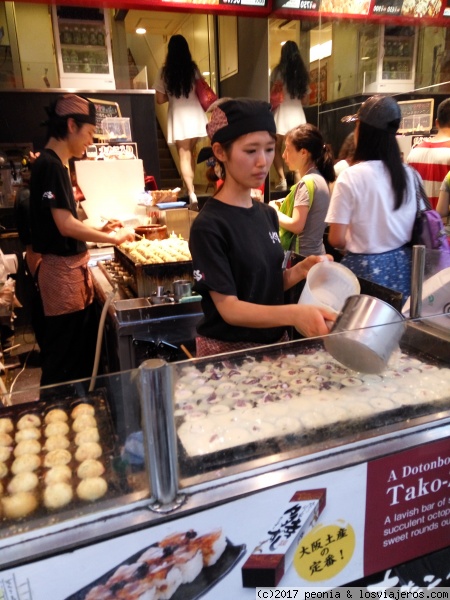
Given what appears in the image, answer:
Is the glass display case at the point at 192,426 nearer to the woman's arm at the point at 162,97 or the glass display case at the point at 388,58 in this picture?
the glass display case at the point at 388,58

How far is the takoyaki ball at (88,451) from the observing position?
1141 millimetres

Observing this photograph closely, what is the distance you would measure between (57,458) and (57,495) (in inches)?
5.4

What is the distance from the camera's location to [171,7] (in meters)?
4.73

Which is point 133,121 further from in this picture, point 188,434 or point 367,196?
point 188,434

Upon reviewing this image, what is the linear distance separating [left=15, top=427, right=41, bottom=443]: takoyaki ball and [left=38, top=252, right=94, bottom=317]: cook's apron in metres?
1.73

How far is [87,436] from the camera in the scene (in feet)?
3.90

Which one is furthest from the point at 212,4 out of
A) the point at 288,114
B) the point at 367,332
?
the point at 367,332

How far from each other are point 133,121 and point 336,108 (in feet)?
7.33

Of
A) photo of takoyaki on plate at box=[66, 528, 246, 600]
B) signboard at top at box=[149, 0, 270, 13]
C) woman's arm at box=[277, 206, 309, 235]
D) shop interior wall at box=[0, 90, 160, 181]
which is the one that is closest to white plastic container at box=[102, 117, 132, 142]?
shop interior wall at box=[0, 90, 160, 181]

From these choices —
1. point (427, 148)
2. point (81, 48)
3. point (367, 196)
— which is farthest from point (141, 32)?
point (367, 196)

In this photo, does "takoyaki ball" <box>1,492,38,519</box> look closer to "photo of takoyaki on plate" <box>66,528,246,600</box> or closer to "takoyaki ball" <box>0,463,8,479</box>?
"takoyaki ball" <box>0,463,8,479</box>

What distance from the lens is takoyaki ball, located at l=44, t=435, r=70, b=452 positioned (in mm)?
1186

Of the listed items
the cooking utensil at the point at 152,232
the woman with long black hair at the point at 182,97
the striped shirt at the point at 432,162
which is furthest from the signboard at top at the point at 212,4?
the striped shirt at the point at 432,162

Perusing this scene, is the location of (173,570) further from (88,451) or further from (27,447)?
(27,447)
